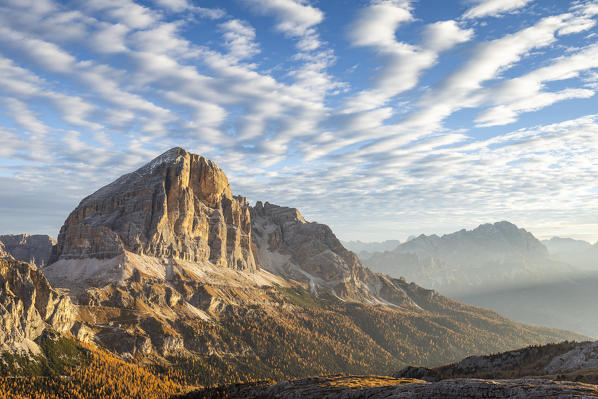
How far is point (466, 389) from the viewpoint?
2271 inches

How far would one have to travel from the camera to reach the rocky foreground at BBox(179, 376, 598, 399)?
175ft

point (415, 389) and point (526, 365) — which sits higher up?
point (415, 389)

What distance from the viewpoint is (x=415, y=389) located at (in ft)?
207

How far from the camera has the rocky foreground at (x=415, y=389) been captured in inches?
2097

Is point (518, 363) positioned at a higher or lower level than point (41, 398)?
higher

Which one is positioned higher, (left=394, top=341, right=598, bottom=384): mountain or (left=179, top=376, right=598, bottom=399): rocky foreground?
(left=179, top=376, right=598, bottom=399): rocky foreground

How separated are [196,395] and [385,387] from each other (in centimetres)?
5887

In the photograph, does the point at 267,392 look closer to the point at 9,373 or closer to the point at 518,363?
the point at 518,363

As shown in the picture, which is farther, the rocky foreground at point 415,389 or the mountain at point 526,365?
the mountain at point 526,365

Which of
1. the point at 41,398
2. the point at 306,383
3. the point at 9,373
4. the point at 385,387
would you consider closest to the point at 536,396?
the point at 385,387

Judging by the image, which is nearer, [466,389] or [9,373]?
[466,389]

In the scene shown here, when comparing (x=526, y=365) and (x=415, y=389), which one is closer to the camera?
(x=415, y=389)

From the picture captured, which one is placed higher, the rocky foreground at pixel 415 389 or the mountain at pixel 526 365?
the rocky foreground at pixel 415 389

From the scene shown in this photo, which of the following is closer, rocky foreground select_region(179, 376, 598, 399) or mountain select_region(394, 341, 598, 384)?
rocky foreground select_region(179, 376, 598, 399)
